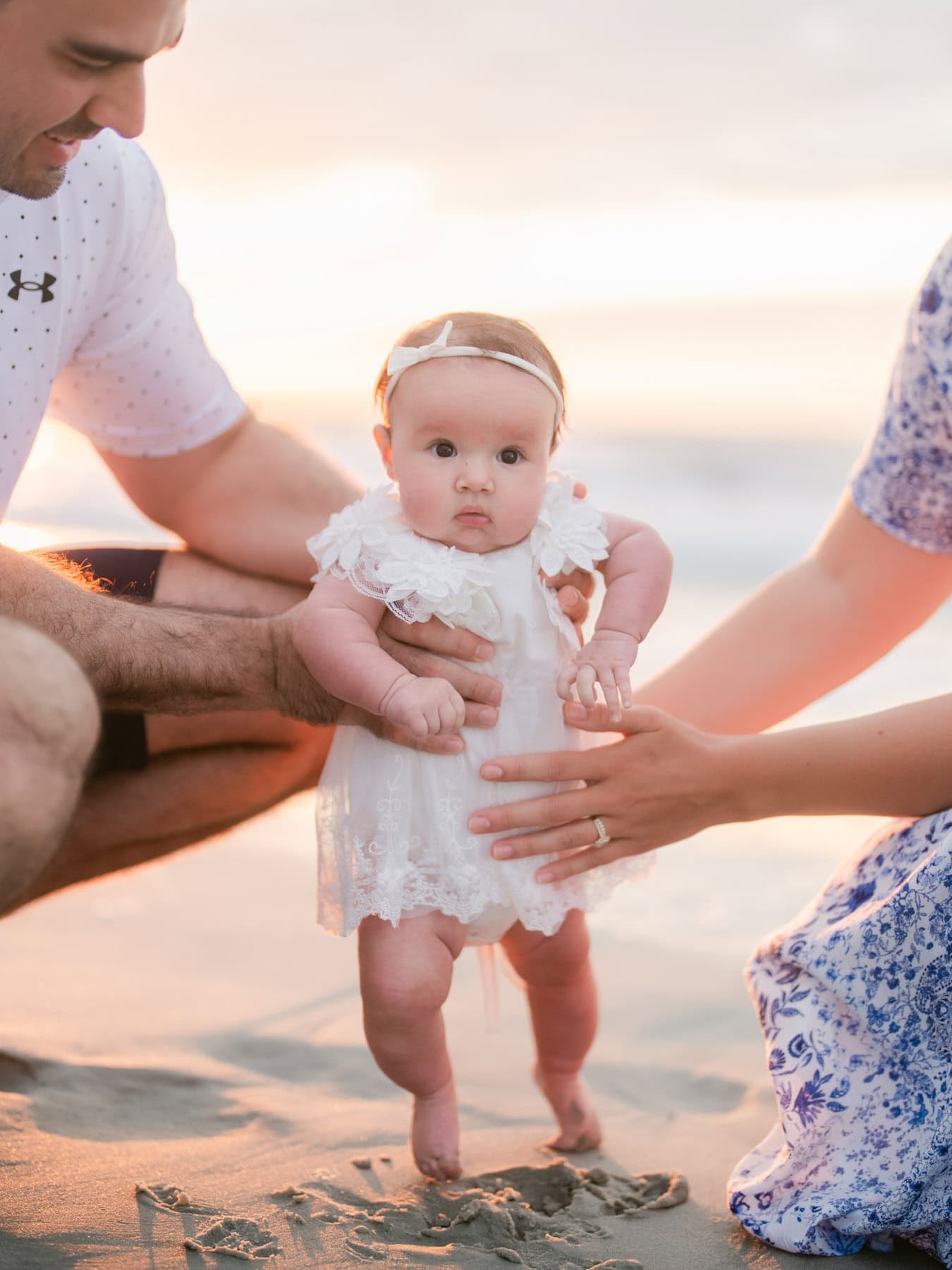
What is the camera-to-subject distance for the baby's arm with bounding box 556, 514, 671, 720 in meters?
1.76

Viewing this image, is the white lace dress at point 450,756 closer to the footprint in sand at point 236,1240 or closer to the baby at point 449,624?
the baby at point 449,624

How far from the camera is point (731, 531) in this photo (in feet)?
31.1

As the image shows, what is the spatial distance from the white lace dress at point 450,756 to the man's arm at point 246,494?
60cm

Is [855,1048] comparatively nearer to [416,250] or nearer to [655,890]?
[655,890]

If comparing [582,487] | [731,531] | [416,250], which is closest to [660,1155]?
[582,487]

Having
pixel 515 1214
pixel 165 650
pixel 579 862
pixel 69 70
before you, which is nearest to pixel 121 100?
pixel 69 70

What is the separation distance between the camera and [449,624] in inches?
73.3

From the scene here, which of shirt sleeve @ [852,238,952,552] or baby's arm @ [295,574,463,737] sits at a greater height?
shirt sleeve @ [852,238,952,552]

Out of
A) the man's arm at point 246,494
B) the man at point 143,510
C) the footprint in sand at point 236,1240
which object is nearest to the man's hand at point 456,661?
the man at point 143,510

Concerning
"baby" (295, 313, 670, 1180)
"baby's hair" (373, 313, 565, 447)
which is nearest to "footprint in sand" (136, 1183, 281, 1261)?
"baby" (295, 313, 670, 1180)

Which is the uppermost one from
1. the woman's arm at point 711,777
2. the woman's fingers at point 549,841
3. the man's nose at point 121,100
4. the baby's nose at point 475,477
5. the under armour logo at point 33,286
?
the man's nose at point 121,100

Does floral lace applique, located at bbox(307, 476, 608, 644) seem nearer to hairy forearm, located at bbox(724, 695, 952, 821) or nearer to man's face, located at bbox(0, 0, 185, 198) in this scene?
hairy forearm, located at bbox(724, 695, 952, 821)

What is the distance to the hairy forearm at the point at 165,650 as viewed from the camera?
1.95 metres

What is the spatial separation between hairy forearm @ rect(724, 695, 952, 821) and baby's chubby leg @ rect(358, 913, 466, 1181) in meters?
0.53
